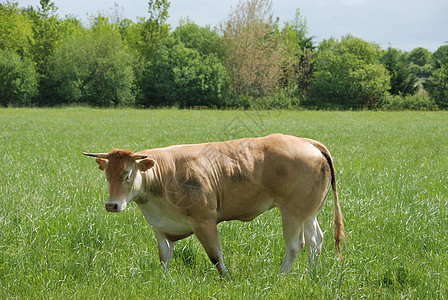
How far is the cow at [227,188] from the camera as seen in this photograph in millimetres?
3926

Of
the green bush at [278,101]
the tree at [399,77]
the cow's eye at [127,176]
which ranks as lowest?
the green bush at [278,101]

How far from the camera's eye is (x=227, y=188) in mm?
4121

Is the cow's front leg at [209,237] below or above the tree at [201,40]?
below

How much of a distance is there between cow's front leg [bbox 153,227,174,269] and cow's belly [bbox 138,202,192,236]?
0.50ft

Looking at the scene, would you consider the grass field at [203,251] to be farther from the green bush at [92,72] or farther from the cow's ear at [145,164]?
the green bush at [92,72]

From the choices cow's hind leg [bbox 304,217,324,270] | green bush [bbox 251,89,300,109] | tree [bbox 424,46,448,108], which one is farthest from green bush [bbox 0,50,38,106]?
cow's hind leg [bbox 304,217,324,270]

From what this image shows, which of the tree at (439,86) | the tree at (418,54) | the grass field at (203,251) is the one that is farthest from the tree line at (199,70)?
the tree at (418,54)

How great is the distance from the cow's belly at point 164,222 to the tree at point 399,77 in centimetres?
5709

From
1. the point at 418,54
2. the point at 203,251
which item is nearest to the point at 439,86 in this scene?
the point at 203,251

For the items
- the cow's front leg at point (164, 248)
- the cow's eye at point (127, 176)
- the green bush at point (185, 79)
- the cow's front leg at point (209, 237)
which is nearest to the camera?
the cow's eye at point (127, 176)

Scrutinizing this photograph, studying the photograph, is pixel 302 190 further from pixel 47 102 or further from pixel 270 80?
pixel 47 102

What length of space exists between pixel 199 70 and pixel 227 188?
48821mm

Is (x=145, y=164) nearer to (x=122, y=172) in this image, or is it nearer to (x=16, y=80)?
(x=122, y=172)

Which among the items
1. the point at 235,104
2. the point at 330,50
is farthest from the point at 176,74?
the point at 330,50
